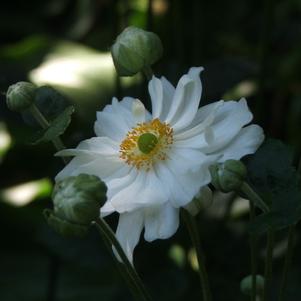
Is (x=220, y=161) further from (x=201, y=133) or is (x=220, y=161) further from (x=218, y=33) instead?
(x=218, y=33)

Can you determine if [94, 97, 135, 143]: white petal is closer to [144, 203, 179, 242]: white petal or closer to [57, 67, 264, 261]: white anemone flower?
[57, 67, 264, 261]: white anemone flower

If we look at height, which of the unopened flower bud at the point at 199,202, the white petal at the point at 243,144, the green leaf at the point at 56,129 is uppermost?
the green leaf at the point at 56,129

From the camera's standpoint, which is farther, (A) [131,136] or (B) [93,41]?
(B) [93,41]

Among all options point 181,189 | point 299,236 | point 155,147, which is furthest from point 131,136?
point 299,236

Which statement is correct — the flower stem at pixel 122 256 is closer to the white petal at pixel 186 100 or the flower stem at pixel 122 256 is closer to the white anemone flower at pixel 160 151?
the white anemone flower at pixel 160 151

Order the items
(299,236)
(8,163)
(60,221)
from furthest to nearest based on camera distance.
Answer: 1. (8,163)
2. (299,236)
3. (60,221)

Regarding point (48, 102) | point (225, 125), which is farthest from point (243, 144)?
point (48, 102)

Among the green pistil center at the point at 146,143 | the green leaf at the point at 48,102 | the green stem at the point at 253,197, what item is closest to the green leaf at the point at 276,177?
the green stem at the point at 253,197

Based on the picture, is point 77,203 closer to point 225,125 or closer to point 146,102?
point 225,125

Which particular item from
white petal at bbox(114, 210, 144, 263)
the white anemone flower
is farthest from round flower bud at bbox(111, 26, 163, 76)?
white petal at bbox(114, 210, 144, 263)
